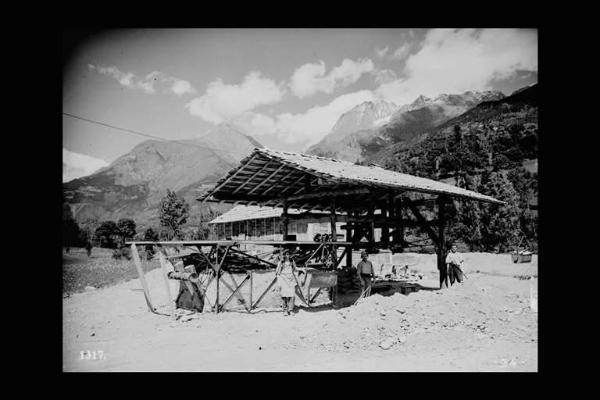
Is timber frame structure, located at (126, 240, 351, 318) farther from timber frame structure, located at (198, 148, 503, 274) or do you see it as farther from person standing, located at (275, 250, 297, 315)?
timber frame structure, located at (198, 148, 503, 274)

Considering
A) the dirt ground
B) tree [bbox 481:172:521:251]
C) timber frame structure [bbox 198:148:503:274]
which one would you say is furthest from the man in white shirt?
tree [bbox 481:172:521:251]

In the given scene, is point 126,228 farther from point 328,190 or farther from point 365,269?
point 365,269

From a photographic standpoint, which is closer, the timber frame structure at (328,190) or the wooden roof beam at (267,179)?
the timber frame structure at (328,190)

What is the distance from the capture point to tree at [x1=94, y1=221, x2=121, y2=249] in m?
44.5

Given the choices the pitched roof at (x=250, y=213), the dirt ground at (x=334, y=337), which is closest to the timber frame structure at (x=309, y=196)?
the dirt ground at (x=334, y=337)

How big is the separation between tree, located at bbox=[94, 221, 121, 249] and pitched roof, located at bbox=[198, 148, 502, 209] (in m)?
37.1

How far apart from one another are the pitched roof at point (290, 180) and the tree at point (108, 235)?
122 ft

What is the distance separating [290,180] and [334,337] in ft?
18.3

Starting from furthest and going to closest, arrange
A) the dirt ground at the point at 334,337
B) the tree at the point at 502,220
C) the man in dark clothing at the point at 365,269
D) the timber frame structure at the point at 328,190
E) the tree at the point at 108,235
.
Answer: the tree at the point at 108,235, the tree at the point at 502,220, the man in dark clothing at the point at 365,269, the timber frame structure at the point at 328,190, the dirt ground at the point at 334,337

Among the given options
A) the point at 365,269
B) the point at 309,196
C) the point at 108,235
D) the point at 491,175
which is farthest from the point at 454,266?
the point at 108,235

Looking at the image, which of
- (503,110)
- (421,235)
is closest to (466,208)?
(421,235)

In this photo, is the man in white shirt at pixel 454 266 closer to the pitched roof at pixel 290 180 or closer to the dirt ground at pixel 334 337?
the dirt ground at pixel 334 337

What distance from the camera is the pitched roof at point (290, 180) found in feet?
31.6
